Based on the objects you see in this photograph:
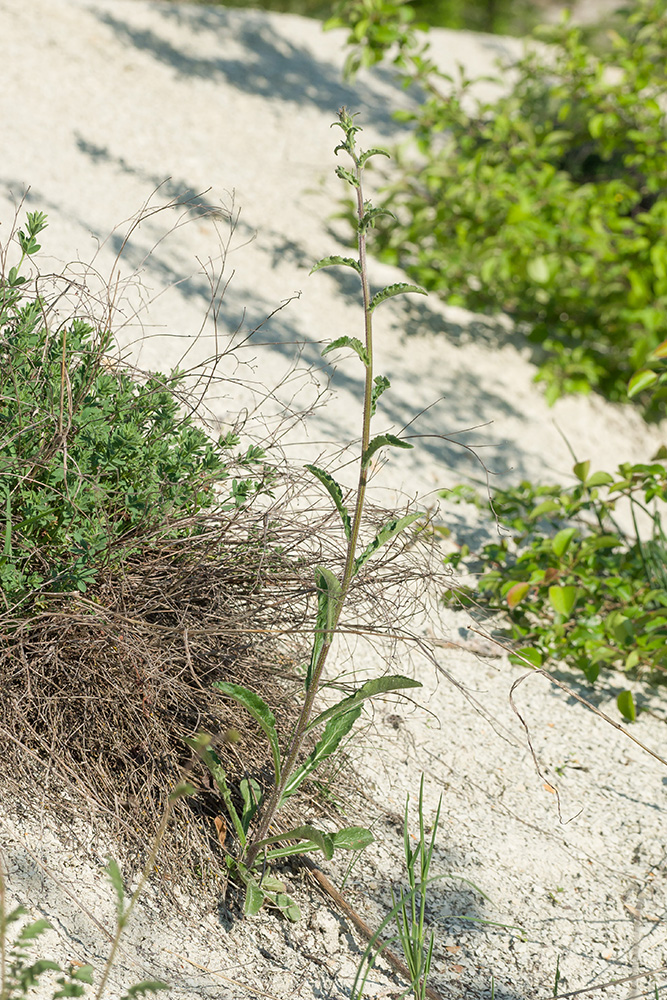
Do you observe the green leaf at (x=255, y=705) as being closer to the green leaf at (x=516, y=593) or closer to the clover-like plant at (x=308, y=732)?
the clover-like plant at (x=308, y=732)

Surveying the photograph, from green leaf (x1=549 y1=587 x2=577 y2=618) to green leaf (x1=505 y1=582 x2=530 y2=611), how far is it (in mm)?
87

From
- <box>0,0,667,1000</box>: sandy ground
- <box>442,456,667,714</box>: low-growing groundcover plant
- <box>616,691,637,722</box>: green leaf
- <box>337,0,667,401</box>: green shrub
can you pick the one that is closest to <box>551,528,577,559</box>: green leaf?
<box>442,456,667,714</box>: low-growing groundcover plant

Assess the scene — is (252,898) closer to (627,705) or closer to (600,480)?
(627,705)

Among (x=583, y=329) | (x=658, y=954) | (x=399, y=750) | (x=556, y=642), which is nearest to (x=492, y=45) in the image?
(x=583, y=329)

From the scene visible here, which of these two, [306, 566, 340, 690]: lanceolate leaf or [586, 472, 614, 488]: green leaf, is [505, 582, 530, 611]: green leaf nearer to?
[586, 472, 614, 488]: green leaf

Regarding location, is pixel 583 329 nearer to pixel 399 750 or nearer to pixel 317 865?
pixel 399 750

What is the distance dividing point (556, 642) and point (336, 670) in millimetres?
844

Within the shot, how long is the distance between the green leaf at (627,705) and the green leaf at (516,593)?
44 centimetres

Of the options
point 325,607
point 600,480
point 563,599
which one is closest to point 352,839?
point 325,607

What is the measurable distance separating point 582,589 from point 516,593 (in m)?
0.31

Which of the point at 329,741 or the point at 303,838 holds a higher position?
the point at 329,741

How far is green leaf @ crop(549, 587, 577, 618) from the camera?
3.00m

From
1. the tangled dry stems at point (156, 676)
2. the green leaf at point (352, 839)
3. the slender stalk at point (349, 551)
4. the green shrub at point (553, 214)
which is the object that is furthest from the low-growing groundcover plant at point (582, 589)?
the green shrub at point (553, 214)

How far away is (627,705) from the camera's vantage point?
2.80 m
